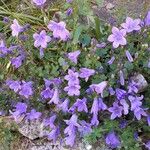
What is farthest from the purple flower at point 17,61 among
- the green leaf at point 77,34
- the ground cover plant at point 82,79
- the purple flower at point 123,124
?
the purple flower at point 123,124

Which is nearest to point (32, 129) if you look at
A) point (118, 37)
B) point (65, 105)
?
point (65, 105)

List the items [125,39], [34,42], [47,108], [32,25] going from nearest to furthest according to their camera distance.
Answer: [125,39], [34,42], [47,108], [32,25]

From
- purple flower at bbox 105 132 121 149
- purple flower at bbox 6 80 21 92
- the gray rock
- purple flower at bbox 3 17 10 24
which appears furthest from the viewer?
purple flower at bbox 3 17 10 24

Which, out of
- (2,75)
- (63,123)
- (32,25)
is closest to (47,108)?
(63,123)

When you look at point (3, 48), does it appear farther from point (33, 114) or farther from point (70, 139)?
point (70, 139)

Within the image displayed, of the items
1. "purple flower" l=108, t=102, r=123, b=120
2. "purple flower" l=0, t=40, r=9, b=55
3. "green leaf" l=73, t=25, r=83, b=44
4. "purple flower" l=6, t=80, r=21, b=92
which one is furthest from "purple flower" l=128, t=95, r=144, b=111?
"purple flower" l=0, t=40, r=9, b=55

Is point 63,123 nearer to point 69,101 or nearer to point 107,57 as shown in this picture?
point 69,101

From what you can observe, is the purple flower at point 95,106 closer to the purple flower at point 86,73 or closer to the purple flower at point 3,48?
the purple flower at point 86,73

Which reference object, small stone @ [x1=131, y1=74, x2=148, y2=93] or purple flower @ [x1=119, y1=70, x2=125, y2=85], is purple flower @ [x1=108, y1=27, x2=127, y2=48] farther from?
small stone @ [x1=131, y1=74, x2=148, y2=93]
